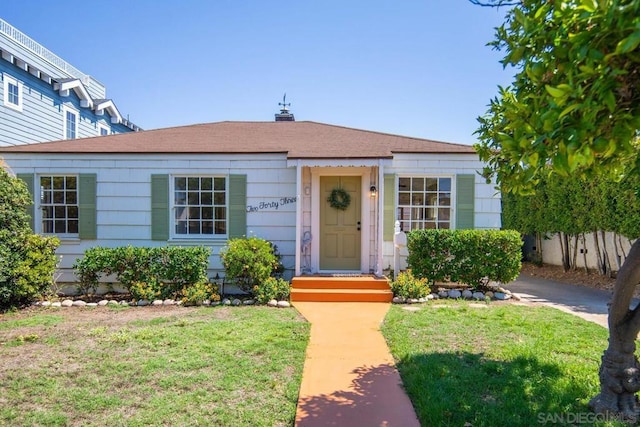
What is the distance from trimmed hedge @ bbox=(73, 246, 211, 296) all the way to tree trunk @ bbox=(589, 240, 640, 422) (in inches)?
249

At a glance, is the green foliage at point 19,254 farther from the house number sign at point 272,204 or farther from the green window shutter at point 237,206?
the house number sign at point 272,204

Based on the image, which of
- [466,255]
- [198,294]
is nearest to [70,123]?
[198,294]

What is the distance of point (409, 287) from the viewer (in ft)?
23.5

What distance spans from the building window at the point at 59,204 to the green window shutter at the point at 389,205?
6978 mm

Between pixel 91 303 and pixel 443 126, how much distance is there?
12524 mm

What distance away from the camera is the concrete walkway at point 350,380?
2.99m

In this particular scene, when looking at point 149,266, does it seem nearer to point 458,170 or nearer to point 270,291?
point 270,291

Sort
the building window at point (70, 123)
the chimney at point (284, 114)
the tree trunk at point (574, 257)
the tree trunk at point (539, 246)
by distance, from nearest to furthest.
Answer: the tree trunk at point (574, 257)
the chimney at point (284, 114)
the tree trunk at point (539, 246)
the building window at point (70, 123)

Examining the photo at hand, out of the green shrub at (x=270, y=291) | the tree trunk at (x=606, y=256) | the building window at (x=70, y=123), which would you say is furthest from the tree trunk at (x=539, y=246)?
the building window at (x=70, y=123)

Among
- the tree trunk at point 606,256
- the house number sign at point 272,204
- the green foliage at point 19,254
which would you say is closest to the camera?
the green foliage at point 19,254

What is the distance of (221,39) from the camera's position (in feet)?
31.7

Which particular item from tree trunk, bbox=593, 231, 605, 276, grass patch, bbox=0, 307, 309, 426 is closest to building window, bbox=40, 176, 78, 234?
grass patch, bbox=0, 307, 309, 426

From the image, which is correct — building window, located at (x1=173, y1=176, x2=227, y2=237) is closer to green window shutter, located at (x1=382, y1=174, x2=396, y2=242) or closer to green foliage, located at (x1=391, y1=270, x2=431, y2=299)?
green window shutter, located at (x1=382, y1=174, x2=396, y2=242)

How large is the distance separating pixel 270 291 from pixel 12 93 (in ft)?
36.4
